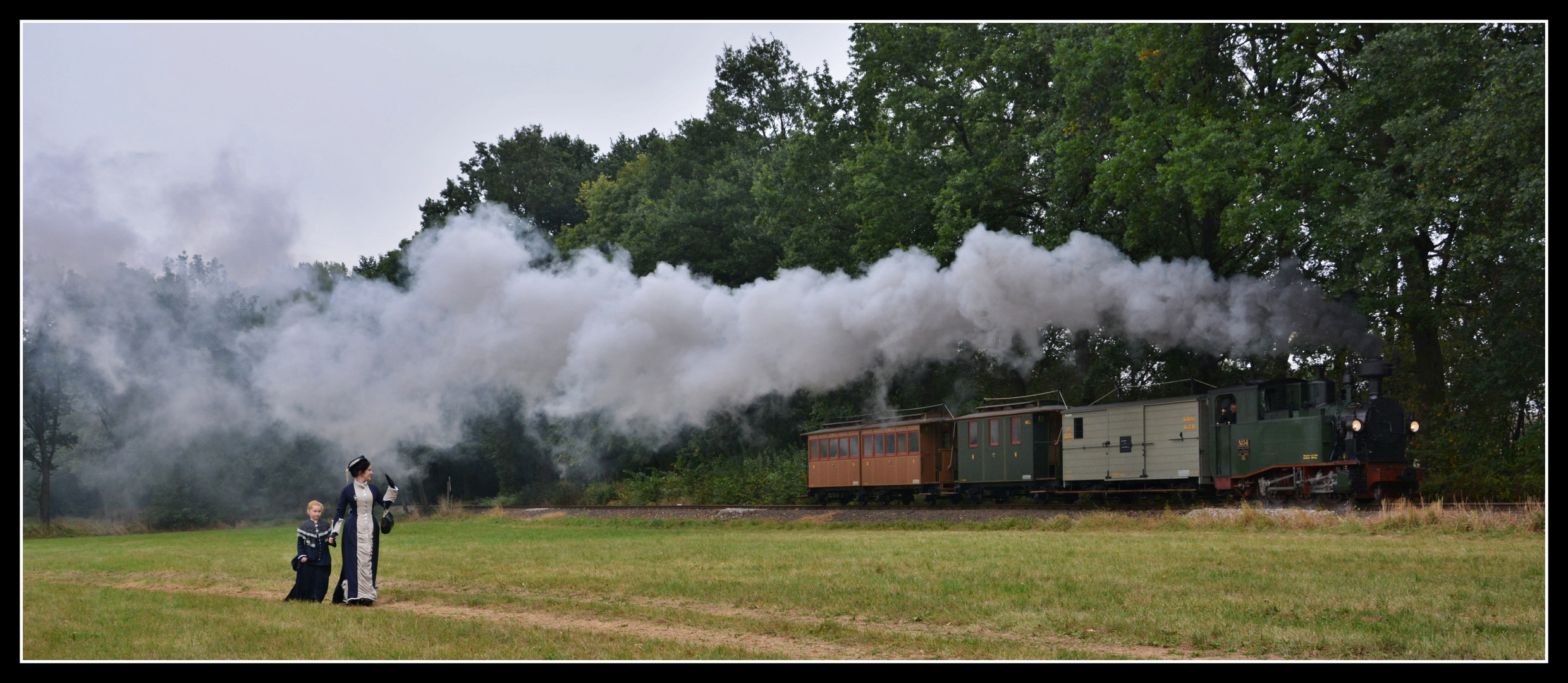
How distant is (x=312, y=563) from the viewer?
485 inches

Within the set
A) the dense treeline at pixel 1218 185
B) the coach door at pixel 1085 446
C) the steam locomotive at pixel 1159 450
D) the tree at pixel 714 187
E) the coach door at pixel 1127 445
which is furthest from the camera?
the tree at pixel 714 187

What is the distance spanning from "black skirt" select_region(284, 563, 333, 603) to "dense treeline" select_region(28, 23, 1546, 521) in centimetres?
1778

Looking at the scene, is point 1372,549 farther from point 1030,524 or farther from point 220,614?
point 220,614

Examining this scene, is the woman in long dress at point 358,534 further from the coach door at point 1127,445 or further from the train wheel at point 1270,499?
the train wheel at point 1270,499

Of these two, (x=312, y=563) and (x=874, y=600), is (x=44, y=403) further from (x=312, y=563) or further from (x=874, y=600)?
(x=874, y=600)

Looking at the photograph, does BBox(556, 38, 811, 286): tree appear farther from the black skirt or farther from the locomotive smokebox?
the black skirt

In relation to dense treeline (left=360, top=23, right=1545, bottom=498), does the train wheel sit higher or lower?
lower

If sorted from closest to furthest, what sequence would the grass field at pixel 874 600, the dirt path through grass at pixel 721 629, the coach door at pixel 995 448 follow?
the dirt path through grass at pixel 721 629
the grass field at pixel 874 600
the coach door at pixel 995 448

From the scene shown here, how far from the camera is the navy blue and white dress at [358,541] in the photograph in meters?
11.9

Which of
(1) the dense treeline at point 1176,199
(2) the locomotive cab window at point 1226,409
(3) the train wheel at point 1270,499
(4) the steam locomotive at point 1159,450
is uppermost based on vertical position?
(1) the dense treeline at point 1176,199

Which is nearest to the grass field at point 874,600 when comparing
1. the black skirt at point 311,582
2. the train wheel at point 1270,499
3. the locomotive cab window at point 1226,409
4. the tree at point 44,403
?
the black skirt at point 311,582

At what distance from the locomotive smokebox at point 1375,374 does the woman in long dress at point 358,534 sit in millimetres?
17635

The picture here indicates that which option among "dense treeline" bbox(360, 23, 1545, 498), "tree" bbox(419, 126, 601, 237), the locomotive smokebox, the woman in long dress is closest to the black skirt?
the woman in long dress

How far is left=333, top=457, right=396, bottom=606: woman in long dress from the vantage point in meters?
11.9
